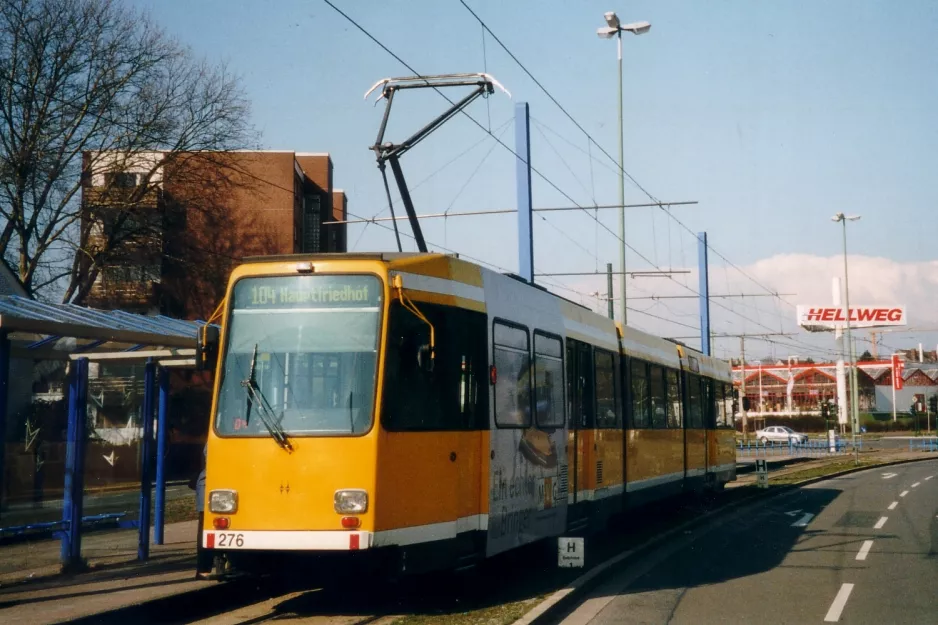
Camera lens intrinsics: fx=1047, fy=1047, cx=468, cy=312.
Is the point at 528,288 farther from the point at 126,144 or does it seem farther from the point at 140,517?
the point at 126,144

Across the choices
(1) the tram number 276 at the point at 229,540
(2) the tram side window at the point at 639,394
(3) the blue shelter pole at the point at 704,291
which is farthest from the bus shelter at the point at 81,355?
(3) the blue shelter pole at the point at 704,291

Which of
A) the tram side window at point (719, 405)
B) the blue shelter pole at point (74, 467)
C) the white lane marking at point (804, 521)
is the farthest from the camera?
the tram side window at point (719, 405)

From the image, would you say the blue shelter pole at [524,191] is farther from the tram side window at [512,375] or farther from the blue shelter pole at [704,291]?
the blue shelter pole at [704,291]

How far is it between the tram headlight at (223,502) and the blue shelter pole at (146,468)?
11.7 feet

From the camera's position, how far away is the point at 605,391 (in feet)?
50.4

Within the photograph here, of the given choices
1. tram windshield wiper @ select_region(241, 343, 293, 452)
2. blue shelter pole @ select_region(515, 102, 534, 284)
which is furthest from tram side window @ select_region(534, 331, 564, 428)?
blue shelter pole @ select_region(515, 102, 534, 284)

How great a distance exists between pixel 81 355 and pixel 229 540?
12.9 feet

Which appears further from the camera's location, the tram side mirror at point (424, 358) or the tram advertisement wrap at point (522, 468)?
the tram advertisement wrap at point (522, 468)

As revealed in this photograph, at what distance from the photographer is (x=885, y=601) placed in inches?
416

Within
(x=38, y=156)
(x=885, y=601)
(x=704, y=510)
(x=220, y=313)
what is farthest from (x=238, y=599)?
(x=38, y=156)

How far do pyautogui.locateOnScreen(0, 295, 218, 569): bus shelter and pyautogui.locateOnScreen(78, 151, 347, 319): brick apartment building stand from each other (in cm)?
2199

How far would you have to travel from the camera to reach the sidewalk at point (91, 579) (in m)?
9.48

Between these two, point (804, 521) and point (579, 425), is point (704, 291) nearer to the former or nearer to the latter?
point (804, 521)

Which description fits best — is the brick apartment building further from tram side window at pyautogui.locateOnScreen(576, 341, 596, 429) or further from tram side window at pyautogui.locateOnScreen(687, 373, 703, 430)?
tram side window at pyautogui.locateOnScreen(576, 341, 596, 429)
